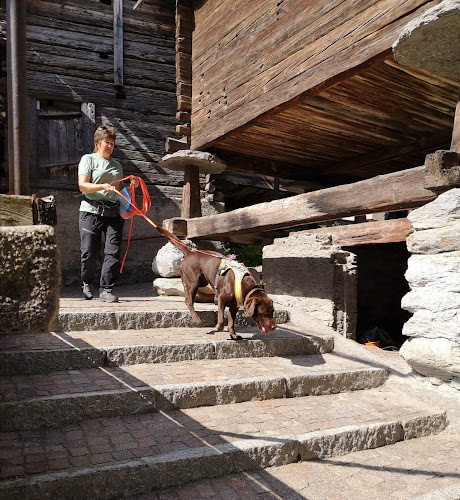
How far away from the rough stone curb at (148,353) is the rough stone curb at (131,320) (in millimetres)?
695

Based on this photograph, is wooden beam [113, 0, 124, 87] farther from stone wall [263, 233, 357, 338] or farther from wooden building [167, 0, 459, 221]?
stone wall [263, 233, 357, 338]

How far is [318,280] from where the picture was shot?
5988 mm

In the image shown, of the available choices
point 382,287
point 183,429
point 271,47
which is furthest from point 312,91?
point 382,287

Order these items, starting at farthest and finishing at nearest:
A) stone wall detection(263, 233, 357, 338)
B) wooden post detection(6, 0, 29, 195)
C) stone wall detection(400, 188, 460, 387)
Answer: stone wall detection(263, 233, 357, 338) < stone wall detection(400, 188, 460, 387) < wooden post detection(6, 0, 29, 195)

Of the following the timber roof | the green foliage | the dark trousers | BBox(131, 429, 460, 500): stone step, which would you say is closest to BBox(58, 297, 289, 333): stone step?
the dark trousers

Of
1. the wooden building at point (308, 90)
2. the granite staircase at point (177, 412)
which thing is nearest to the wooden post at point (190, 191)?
the wooden building at point (308, 90)

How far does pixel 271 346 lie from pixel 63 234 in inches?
239

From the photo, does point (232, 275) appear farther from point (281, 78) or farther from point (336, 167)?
point (336, 167)

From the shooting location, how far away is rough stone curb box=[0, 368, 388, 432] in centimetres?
302

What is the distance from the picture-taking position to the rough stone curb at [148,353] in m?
3.66

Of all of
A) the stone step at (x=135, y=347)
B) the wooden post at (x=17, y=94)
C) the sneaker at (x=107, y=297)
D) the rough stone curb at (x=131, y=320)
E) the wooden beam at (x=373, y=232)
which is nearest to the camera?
the wooden post at (x=17, y=94)

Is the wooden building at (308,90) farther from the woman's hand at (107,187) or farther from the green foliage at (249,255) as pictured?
the green foliage at (249,255)

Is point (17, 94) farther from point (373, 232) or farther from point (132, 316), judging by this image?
point (373, 232)

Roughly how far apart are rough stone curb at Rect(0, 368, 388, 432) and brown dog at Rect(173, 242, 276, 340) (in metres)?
0.59
